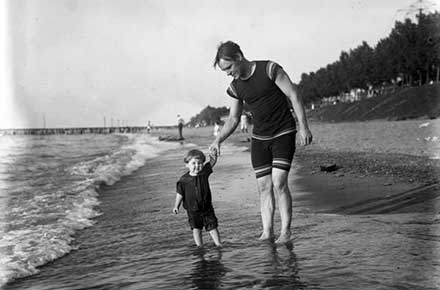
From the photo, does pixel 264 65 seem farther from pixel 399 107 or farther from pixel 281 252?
pixel 399 107

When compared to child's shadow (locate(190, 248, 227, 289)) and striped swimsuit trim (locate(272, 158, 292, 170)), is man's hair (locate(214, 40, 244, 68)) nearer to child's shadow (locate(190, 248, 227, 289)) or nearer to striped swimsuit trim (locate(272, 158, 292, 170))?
striped swimsuit trim (locate(272, 158, 292, 170))

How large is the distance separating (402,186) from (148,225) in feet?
14.3

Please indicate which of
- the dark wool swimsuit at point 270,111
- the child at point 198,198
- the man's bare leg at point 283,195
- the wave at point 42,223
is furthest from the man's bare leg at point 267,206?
the wave at point 42,223

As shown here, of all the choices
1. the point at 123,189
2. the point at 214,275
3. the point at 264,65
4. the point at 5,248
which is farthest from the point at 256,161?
the point at 123,189

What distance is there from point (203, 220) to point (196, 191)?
308 millimetres

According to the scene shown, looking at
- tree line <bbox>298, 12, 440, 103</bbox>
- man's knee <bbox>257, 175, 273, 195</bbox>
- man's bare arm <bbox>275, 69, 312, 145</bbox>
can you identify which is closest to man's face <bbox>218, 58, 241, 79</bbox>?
man's bare arm <bbox>275, 69, 312, 145</bbox>

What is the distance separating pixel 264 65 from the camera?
Answer: 16.3 feet

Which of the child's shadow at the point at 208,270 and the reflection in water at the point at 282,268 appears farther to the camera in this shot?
the child's shadow at the point at 208,270

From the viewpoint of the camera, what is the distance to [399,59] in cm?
7794

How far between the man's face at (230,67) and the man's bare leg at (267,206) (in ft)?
3.83

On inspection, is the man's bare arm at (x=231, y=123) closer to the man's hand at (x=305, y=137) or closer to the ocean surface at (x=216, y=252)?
the man's hand at (x=305, y=137)

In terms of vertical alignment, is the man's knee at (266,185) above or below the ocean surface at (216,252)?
above

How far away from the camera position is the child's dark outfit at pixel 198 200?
16.4ft

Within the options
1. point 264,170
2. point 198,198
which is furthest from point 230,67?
point 198,198
